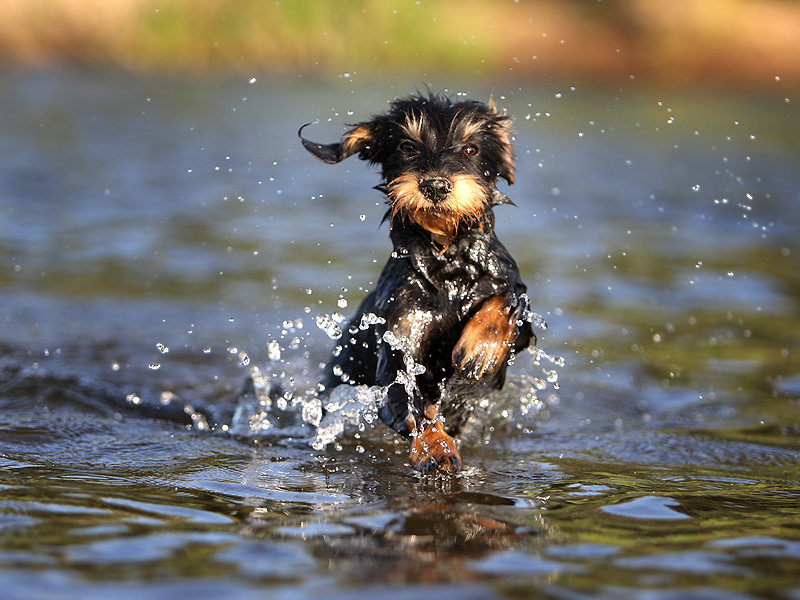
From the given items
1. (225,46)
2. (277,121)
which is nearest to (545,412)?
(277,121)

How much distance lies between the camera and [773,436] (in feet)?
19.2

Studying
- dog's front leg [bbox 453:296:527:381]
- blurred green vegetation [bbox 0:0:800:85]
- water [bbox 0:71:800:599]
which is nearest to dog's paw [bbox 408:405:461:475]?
water [bbox 0:71:800:599]

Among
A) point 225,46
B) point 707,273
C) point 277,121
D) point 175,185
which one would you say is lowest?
point 707,273

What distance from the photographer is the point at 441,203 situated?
4.64 metres

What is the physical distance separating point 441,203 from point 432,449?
1.21 m

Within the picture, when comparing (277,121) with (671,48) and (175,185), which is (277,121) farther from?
(671,48)

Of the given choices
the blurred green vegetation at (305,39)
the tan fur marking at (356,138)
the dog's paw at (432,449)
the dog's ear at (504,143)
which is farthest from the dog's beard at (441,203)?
the blurred green vegetation at (305,39)

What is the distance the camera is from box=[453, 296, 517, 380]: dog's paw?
4.80m

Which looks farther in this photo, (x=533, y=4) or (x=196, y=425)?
(x=533, y=4)

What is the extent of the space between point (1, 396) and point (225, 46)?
27543mm

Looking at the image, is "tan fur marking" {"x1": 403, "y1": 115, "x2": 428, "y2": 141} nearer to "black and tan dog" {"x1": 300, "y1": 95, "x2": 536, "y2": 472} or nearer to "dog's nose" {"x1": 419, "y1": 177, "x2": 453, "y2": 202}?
"black and tan dog" {"x1": 300, "y1": 95, "x2": 536, "y2": 472}

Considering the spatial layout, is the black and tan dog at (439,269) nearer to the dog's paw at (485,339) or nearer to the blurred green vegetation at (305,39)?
the dog's paw at (485,339)

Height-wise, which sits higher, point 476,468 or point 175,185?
point 175,185

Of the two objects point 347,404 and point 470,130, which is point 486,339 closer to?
point 470,130
